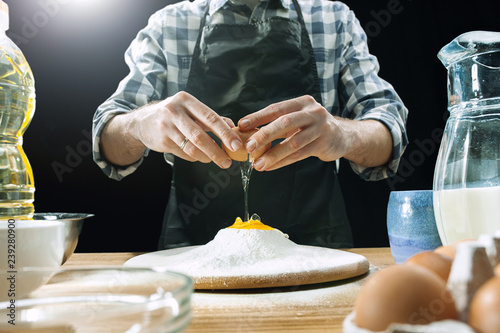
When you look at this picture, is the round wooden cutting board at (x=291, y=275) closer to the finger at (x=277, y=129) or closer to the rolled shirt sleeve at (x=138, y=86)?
the finger at (x=277, y=129)

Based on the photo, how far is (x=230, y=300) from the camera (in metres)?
0.54

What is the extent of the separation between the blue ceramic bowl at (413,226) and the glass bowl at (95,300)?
456mm

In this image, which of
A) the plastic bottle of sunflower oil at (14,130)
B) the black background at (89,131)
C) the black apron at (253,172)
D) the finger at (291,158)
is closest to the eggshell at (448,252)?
the finger at (291,158)

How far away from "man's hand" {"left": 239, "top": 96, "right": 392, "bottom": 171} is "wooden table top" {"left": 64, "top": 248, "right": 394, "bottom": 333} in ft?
1.06

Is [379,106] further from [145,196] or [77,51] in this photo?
[77,51]

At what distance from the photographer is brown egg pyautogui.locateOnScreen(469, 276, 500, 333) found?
22 centimetres

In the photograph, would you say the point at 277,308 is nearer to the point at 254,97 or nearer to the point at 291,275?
the point at 291,275

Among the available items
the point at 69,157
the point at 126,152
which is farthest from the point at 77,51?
the point at 126,152

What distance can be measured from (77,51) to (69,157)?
526 mm

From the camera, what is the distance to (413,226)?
2.20 ft

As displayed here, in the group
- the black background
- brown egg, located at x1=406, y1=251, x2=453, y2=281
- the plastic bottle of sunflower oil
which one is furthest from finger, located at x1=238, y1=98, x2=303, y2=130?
the black background

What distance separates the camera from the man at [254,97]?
4.44 feet

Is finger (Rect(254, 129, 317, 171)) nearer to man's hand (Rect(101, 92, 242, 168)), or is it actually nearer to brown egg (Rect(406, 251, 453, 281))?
man's hand (Rect(101, 92, 242, 168))

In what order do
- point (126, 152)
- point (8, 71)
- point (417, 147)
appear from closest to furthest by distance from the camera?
1. point (8, 71)
2. point (126, 152)
3. point (417, 147)
